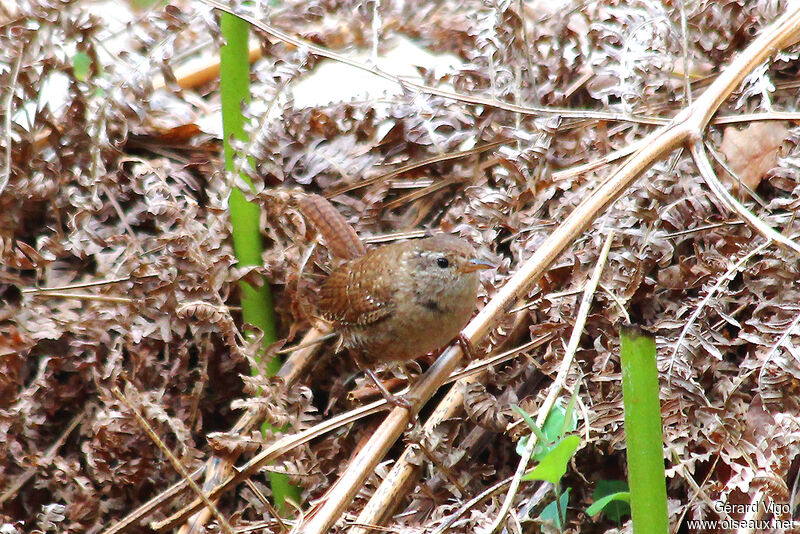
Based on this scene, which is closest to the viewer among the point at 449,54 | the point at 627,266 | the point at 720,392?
the point at 720,392

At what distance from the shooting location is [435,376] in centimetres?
249

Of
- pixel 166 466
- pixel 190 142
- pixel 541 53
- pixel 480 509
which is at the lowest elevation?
pixel 166 466

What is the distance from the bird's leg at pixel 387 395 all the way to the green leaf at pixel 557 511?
465 millimetres

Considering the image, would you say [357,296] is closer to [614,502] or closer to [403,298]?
[403,298]

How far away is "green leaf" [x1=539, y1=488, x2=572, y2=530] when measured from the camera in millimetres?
2105

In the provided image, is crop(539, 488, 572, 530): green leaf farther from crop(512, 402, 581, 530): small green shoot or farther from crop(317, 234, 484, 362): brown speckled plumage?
crop(317, 234, 484, 362): brown speckled plumage

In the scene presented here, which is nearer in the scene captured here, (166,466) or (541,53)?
(166,466)

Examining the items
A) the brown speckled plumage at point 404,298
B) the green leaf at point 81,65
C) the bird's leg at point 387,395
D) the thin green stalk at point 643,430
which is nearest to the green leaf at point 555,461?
the thin green stalk at point 643,430

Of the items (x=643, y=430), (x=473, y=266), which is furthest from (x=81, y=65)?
(x=643, y=430)

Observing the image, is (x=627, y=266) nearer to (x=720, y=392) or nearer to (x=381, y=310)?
(x=720, y=392)

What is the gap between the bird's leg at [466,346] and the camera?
7.79 ft

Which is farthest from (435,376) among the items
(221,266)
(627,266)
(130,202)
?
(130,202)

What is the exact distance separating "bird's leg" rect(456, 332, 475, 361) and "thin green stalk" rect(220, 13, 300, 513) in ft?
2.45

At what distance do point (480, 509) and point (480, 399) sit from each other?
0.34m
